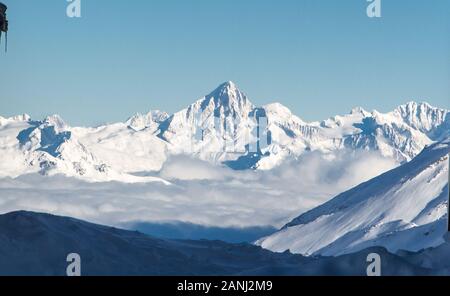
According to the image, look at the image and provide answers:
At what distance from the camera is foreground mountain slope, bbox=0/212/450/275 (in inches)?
3258

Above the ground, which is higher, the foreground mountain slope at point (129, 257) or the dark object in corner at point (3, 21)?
the dark object in corner at point (3, 21)

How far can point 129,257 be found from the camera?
104m

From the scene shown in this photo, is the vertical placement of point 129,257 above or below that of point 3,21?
below

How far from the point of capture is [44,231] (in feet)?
327

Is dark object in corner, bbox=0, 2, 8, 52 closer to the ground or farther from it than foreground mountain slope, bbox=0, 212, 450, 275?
farther from it

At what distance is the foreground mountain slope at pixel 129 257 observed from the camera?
82.8 m
